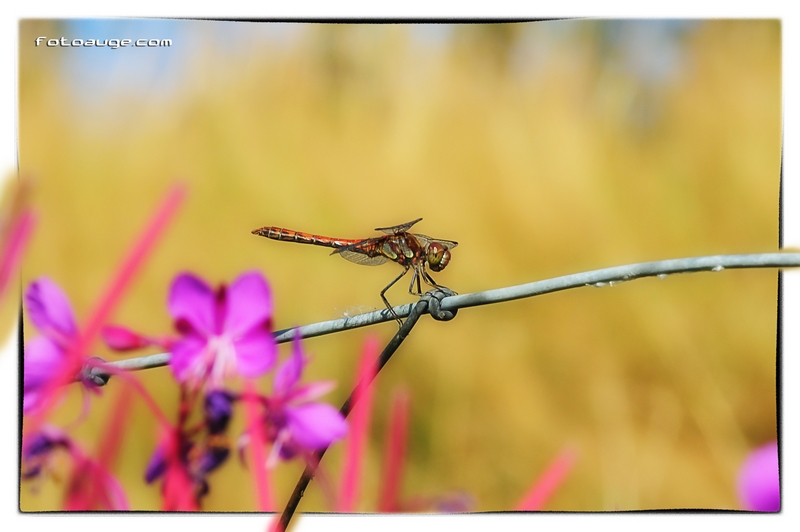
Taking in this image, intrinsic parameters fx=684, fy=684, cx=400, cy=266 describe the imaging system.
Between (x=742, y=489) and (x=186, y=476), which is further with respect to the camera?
(x=742, y=489)

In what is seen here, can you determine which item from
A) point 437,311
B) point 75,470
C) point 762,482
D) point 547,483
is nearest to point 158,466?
point 75,470

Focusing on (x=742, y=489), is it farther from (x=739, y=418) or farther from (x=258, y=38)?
(x=258, y=38)

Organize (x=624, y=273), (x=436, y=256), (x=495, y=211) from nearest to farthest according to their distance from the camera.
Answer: (x=624, y=273) → (x=436, y=256) → (x=495, y=211)

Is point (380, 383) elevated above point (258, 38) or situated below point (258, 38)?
below

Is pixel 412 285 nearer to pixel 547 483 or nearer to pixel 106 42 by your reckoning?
pixel 547 483

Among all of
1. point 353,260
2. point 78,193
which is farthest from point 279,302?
point 78,193

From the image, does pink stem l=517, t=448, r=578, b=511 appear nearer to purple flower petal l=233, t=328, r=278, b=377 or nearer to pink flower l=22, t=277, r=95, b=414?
purple flower petal l=233, t=328, r=278, b=377
